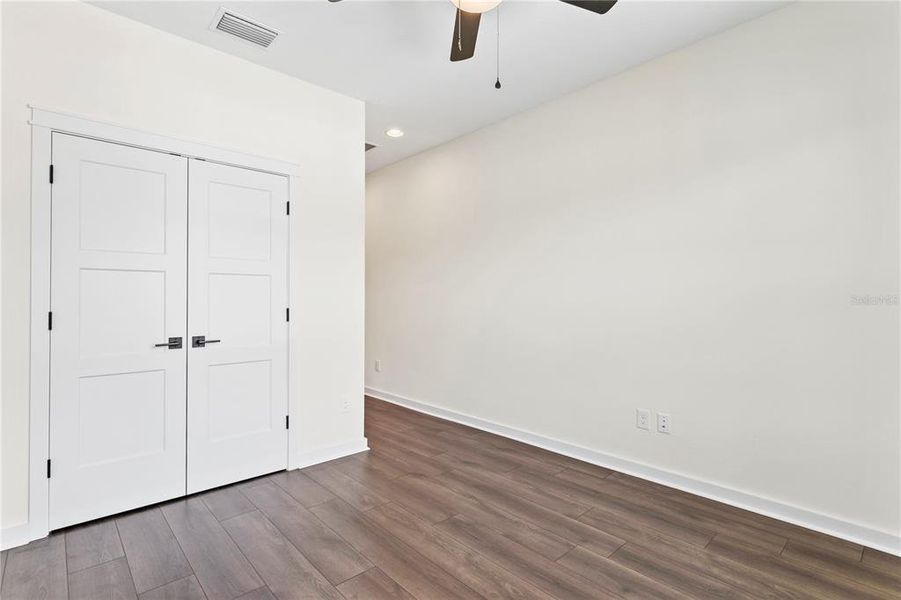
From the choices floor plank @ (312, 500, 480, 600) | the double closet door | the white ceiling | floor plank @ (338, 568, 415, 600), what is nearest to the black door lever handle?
the double closet door

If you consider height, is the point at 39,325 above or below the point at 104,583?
above

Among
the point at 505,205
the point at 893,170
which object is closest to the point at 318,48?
the point at 505,205

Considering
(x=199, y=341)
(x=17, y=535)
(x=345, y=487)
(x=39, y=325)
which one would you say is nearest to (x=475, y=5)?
(x=199, y=341)

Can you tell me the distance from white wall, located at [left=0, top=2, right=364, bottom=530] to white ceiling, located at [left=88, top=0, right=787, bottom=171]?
0.58 feet

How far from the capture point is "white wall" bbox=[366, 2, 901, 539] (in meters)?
2.36

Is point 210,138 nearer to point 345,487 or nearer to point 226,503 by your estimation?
point 226,503

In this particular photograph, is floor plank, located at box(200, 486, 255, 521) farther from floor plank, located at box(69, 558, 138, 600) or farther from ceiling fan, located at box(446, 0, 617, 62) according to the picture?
ceiling fan, located at box(446, 0, 617, 62)

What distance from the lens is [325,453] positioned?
11.6 feet

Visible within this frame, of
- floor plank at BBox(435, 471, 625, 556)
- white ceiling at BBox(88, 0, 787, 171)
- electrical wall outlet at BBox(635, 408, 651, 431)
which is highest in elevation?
white ceiling at BBox(88, 0, 787, 171)

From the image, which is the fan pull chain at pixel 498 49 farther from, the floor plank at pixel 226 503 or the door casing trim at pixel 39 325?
the floor plank at pixel 226 503

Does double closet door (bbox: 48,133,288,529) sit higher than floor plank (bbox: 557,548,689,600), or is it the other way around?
double closet door (bbox: 48,133,288,529)

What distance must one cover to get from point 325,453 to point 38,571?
171cm

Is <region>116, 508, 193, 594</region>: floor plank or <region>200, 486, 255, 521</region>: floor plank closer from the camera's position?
<region>116, 508, 193, 594</region>: floor plank

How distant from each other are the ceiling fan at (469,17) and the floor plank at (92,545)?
10.1 feet
